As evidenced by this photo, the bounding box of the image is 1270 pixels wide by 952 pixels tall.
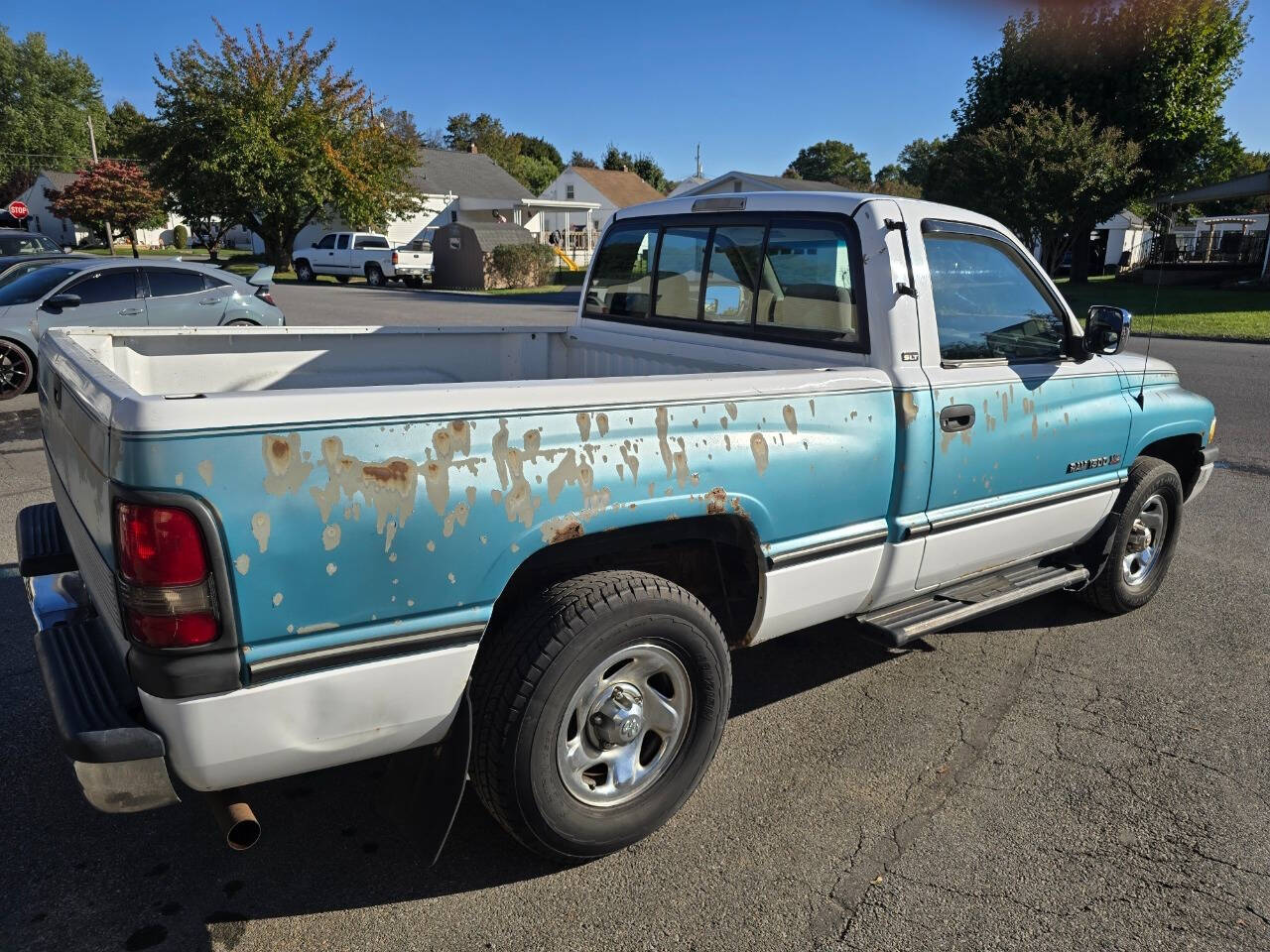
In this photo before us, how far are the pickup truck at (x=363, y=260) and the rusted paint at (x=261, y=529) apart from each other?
32210mm

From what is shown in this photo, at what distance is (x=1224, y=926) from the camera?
2.71m

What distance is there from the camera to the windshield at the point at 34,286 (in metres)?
10.2

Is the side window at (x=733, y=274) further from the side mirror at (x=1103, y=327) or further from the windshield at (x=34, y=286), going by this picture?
the windshield at (x=34, y=286)

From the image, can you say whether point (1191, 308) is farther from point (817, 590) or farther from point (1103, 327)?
point (817, 590)

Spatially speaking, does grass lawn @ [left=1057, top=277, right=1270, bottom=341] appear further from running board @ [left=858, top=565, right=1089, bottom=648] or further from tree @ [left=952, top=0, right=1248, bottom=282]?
running board @ [left=858, top=565, right=1089, bottom=648]

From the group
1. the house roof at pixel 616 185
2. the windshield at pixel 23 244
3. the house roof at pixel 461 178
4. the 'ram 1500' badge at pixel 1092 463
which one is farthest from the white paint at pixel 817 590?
the house roof at pixel 616 185

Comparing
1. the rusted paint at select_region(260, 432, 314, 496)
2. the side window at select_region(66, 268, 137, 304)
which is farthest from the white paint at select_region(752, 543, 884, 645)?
the side window at select_region(66, 268, 137, 304)

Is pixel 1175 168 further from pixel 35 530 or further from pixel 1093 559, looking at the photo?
pixel 35 530

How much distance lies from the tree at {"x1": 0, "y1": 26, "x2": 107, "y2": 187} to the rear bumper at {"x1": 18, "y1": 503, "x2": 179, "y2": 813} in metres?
80.8

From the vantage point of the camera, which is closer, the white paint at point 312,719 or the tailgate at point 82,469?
the white paint at point 312,719

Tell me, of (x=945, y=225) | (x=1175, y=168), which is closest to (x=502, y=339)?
(x=945, y=225)

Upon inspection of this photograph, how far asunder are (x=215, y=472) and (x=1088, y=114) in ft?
116

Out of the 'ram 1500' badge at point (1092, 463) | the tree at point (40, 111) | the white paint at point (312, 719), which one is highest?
the tree at point (40, 111)

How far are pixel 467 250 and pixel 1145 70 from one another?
893 inches
